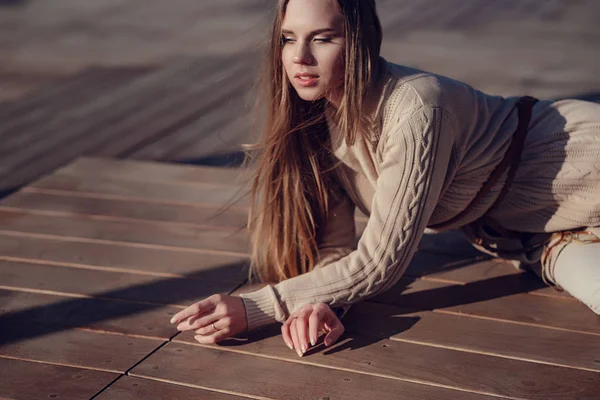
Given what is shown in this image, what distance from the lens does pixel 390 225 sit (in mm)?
2102

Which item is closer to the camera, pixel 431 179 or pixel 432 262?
pixel 431 179

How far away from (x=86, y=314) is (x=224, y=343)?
15.4 inches

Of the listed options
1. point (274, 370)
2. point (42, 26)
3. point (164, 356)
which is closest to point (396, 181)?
point (274, 370)

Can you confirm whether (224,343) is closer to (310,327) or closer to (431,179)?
(310,327)

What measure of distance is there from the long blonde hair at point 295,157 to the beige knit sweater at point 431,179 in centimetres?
6

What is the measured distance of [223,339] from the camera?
2.17m

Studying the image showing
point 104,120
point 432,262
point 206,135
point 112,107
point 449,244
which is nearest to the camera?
point 432,262

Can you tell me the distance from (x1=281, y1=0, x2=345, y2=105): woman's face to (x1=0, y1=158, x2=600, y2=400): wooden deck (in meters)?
0.58

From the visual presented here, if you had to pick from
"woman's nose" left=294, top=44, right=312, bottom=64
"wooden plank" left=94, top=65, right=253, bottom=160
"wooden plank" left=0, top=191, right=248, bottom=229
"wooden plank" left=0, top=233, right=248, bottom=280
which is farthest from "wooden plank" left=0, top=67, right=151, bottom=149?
"woman's nose" left=294, top=44, right=312, bottom=64

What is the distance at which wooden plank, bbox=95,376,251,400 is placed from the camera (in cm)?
192

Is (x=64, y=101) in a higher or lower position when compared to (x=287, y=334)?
higher

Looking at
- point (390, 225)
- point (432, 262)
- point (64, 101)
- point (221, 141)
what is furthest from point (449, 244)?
point (64, 101)

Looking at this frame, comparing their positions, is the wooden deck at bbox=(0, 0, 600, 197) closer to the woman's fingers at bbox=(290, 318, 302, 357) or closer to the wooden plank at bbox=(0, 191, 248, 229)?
the wooden plank at bbox=(0, 191, 248, 229)

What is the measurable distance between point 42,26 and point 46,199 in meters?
3.90
